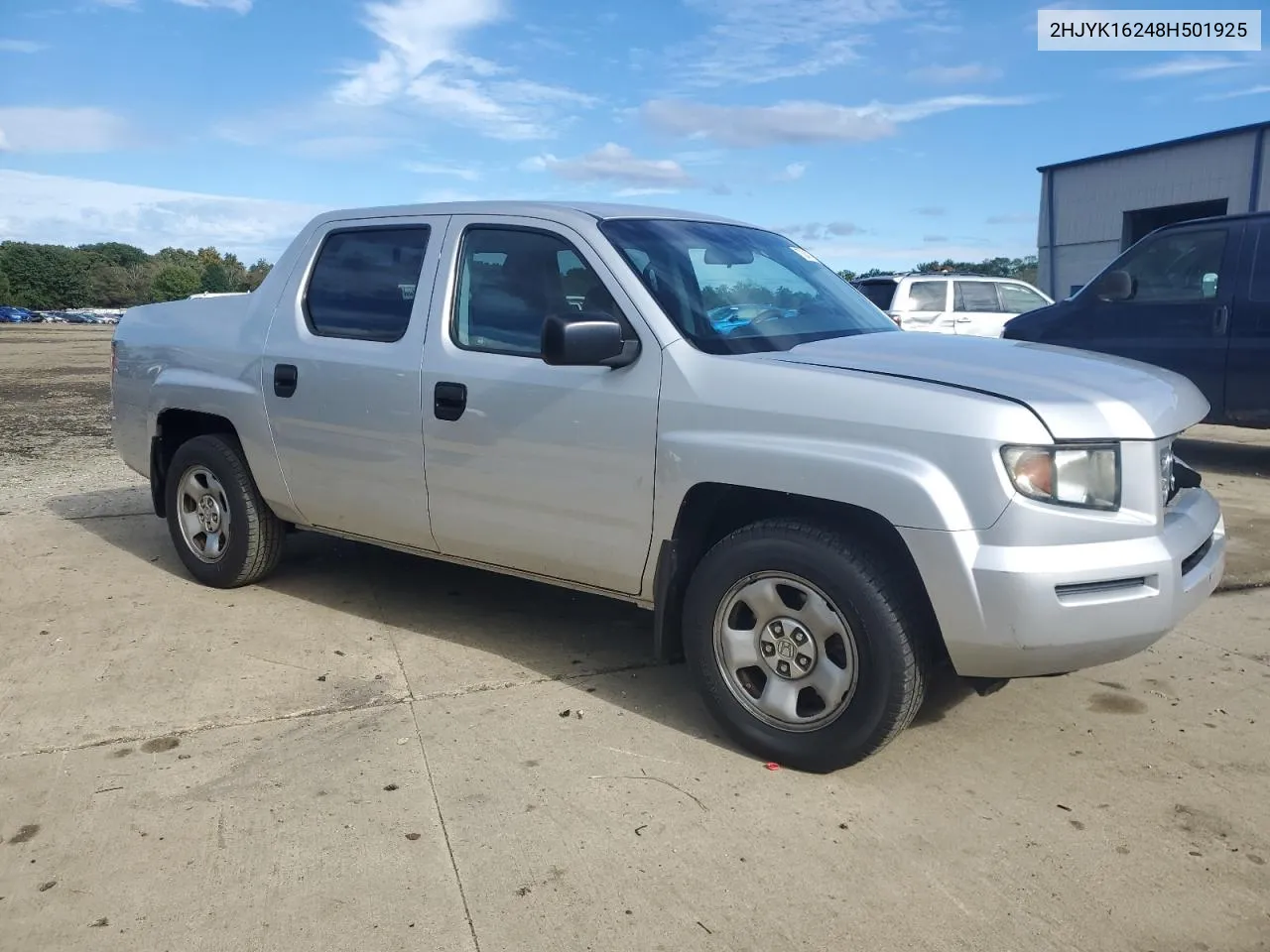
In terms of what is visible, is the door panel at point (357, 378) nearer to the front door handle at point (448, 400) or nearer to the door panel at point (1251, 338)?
the front door handle at point (448, 400)

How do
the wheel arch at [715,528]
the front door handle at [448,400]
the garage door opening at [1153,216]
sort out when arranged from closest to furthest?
the wheel arch at [715,528], the front door handle at [448,400], the garage door opening at [1153,216]

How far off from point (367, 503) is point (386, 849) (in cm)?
195

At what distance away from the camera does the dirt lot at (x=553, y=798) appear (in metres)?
2.71

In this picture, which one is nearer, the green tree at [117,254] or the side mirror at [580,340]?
the side mirror at [580,340]

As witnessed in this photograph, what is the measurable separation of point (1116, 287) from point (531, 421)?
6.13 m

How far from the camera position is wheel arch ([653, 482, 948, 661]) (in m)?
3.38

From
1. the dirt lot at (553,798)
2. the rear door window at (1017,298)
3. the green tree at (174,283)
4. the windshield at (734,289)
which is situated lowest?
the dirt lot at (553,798)

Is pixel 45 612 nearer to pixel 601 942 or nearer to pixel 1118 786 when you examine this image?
pixel 601 942

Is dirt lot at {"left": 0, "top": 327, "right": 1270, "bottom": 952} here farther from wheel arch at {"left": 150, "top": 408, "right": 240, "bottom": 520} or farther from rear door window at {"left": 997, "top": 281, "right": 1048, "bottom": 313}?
rear door window at {"left": 997, "top": 281, "right": 1048, "bottom": 313}

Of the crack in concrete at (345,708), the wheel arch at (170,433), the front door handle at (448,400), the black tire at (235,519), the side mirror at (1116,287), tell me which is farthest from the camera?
the side mirror at (1116,287)

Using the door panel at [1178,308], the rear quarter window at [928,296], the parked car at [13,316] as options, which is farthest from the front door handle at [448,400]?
the parked car at [13,316]

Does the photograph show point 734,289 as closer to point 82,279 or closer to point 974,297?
point 974,297

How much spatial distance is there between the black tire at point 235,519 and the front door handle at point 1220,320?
681cm

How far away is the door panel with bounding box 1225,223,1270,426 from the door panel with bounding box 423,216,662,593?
6097 mm
